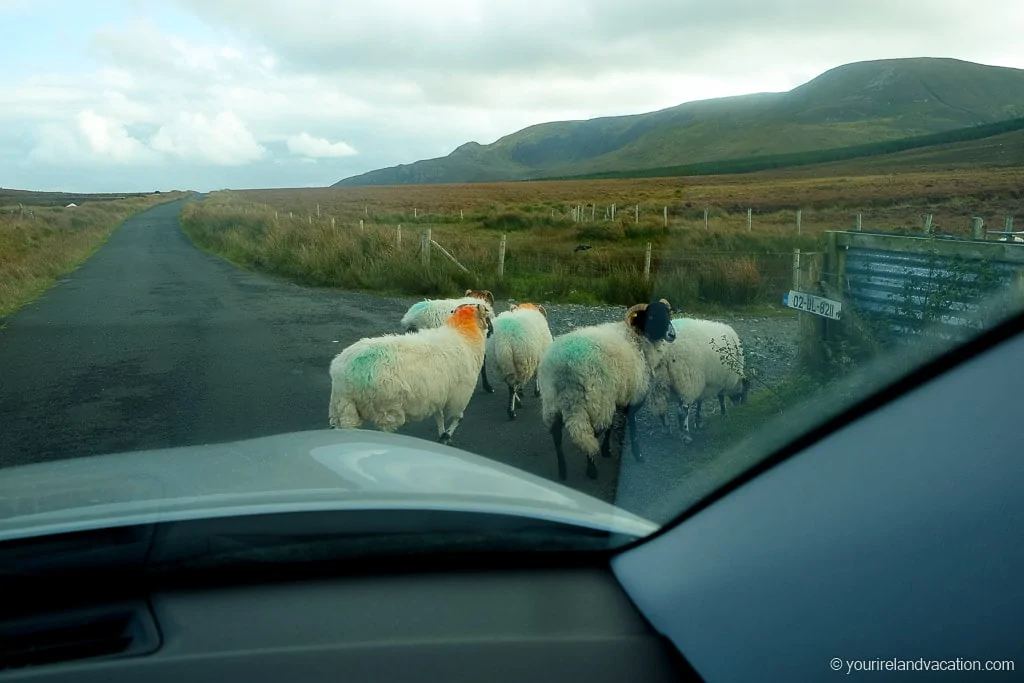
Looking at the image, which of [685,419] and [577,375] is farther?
[685,419]

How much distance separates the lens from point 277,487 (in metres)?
2.26

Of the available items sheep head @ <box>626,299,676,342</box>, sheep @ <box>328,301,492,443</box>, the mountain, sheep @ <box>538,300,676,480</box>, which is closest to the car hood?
the mountain

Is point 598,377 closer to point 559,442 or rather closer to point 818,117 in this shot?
point 559,442

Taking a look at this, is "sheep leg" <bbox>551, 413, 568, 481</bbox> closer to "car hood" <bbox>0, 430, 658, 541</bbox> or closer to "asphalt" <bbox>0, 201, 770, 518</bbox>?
Answer: "asphalt" <bbox>0, 201, 770, 518</bbox>

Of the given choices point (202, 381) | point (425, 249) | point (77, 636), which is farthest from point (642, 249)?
point (77, 636)

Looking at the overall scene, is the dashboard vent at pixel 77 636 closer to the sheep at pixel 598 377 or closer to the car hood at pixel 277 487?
the car hood at pixel 277 487

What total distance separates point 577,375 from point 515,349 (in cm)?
187

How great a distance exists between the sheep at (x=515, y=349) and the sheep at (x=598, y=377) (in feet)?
4.83

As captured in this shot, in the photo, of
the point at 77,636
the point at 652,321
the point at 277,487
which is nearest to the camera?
the point at 77,636

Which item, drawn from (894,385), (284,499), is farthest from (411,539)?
(894,385)

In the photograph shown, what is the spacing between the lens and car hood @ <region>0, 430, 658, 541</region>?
6.70ft

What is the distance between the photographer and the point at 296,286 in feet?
60.7

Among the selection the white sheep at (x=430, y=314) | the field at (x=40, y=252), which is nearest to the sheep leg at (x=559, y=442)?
the white sheep at (x=430, y=314)

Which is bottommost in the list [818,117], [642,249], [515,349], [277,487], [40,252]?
[642,249]
